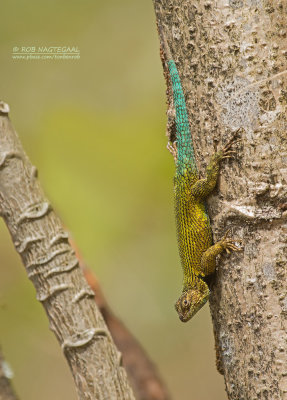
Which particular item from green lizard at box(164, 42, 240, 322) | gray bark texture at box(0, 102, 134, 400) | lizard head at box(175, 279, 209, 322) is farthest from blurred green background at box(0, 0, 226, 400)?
gray bark texture at box(0, 102, 134, 400)

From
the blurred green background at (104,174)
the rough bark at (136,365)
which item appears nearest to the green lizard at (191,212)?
the rough bark at (136,365)

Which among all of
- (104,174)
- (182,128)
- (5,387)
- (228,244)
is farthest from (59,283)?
(104,174)

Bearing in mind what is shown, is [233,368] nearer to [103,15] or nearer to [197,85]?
[197,85]

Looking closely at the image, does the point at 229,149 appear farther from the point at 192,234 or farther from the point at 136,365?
the point at 136,365

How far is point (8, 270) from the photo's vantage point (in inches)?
272

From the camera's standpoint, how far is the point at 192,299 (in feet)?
11.1

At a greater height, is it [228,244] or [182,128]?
[182,128]

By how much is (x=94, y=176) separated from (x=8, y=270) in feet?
5.72

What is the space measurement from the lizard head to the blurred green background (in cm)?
363

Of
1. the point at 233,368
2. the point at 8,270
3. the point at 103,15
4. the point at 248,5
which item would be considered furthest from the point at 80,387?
the point at 103,15

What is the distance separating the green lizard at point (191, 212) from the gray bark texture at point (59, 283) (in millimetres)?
704

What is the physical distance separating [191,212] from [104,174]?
4.37m

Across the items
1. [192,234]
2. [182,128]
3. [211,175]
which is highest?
[182,128]

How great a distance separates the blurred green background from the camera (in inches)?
279
